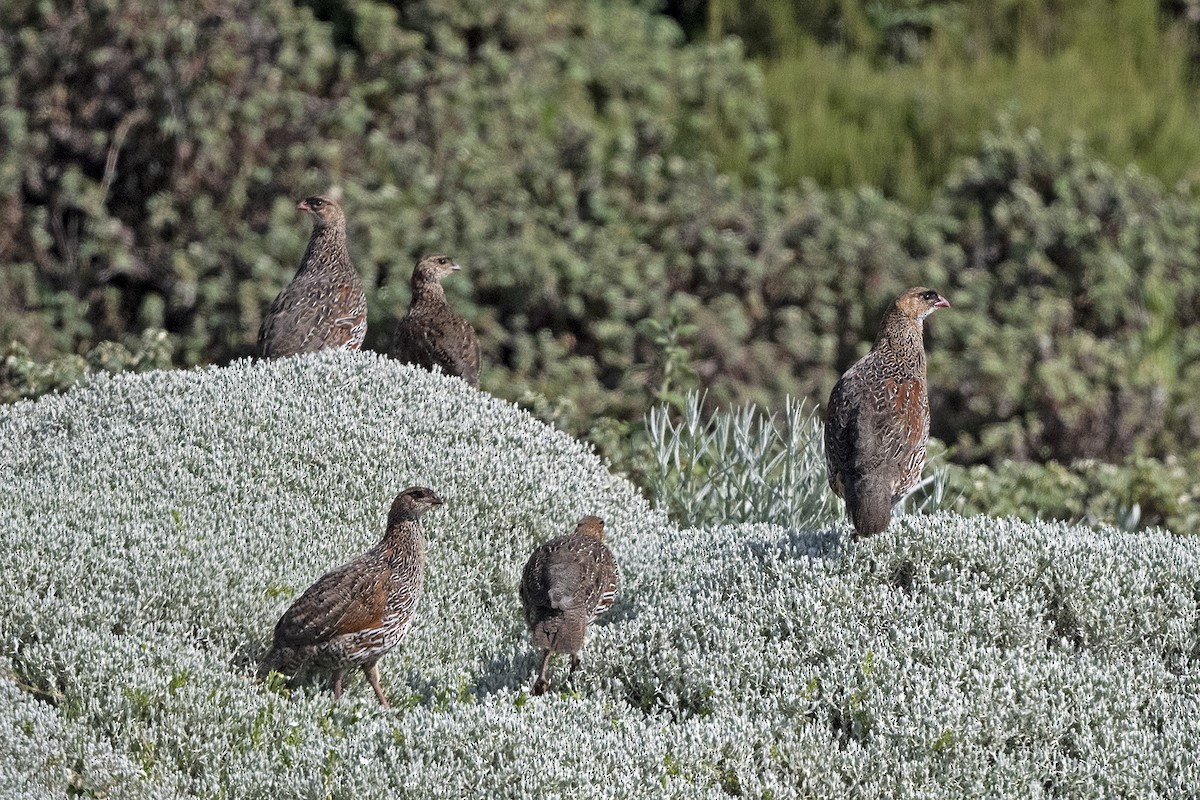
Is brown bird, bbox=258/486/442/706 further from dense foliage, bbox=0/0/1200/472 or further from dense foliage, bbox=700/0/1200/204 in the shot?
dense foliage, bbox=700/0/1200/204

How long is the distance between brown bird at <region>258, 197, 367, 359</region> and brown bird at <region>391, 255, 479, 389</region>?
25 centimetres

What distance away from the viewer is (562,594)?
5.50 metres

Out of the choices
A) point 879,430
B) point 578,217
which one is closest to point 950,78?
point 578,217

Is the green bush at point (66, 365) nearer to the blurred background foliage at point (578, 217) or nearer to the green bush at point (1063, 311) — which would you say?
the blurred background foliage at point (578, 217)

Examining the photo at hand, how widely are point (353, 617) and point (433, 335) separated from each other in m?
2.84

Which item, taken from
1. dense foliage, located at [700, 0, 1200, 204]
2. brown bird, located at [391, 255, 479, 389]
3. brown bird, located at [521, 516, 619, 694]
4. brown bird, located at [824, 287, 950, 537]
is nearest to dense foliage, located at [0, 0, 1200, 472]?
dense foliage, located at [700, 0, 1200, 204]

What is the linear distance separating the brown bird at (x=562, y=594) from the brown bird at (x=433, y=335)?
7.72 ft

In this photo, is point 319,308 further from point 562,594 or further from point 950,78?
point 950,78

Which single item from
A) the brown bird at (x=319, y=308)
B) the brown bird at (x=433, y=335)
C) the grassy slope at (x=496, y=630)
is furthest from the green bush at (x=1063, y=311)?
the brown bird at (x=319, y=308)

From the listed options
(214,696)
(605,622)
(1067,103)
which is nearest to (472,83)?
(1067,103)

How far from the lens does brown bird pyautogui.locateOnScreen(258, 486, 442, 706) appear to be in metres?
5.43

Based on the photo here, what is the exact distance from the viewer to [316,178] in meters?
10.9

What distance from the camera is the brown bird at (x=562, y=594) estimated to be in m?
5.52

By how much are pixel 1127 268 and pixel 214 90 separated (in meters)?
6.50
